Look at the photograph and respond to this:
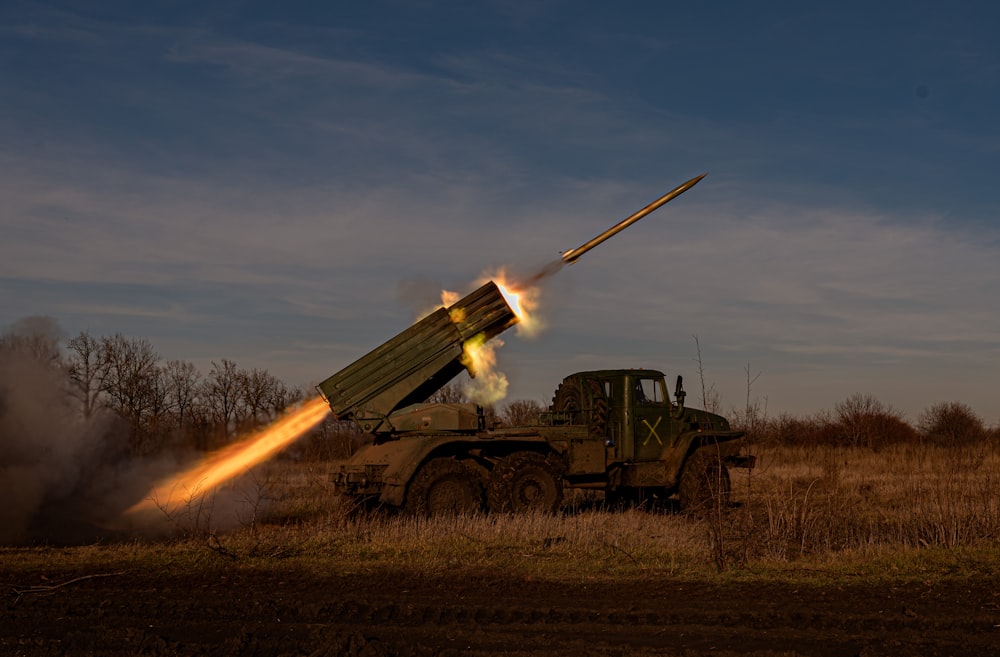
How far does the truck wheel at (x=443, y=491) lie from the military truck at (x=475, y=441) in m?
0.02

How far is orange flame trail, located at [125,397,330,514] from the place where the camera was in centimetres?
1792

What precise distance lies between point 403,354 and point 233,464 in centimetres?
429

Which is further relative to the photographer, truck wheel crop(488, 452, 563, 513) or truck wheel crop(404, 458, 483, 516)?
truck wheel crop(488, 452, 563, 513)

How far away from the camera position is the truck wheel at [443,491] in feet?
54.5

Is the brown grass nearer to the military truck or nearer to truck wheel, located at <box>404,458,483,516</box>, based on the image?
truck wheel, located at <box>404,458,483,516</box>

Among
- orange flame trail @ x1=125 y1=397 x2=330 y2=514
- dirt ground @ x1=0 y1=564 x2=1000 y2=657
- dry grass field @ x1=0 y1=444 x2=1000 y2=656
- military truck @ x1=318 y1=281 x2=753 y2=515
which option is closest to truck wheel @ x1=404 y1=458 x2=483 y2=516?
military truck @ x1=318 y1=281 x2=753 y2=515

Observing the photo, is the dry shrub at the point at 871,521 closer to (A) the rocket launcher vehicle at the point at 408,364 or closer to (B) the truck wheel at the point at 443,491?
(B) the truck wheel at the point at 443,491

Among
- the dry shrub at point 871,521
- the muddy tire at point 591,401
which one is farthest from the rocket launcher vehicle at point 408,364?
the dry shrub at point 871,521

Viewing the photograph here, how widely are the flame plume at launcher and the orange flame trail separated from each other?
0.02 metres

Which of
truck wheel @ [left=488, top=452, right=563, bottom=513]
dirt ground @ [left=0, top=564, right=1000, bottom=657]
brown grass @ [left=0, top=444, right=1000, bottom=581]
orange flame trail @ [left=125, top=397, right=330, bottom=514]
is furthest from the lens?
orange flame trail @ [left=125, top=397, right=330, bottom=514]

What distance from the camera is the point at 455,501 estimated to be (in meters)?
16.9

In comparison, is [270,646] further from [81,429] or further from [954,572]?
[81,429]

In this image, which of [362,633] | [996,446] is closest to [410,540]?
[362,633]

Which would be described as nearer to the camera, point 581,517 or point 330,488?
point 581,517
